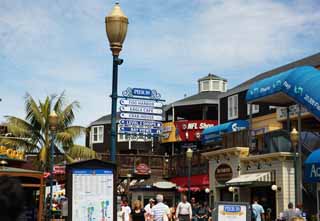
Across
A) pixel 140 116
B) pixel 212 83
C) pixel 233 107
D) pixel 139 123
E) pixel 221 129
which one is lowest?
pixel 139 123

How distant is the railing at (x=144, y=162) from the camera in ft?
149

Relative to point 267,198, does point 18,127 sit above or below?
above

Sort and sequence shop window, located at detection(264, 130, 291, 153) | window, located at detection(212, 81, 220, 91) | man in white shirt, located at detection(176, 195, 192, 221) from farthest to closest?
window, located at detection(212, 81, 220, 91)
shop window, located at detection(264, 130, 291, 153)
man in white shirt, located at detection(176, 195, 192, 221)

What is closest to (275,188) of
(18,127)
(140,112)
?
(140,112)

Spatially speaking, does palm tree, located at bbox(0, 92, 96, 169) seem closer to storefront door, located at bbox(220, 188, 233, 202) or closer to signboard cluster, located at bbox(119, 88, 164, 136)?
storefront door, located at bbox(220, 188, 233, 202)

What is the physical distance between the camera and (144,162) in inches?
1853

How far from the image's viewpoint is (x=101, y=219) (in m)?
11.4

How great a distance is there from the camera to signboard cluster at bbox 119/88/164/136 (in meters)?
13.8

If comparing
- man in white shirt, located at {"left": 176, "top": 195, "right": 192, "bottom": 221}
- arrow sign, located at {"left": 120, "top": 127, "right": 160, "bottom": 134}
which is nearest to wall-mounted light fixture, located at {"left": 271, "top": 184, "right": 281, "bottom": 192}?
man in white shirt, located at {"left": 176, "top": 195, "right": 192, "bottom": 221}

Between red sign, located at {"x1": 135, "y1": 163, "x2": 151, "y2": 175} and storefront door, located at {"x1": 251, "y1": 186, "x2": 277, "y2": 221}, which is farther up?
red sign, located at {"x1": 135, "y1": 163, "x2": 151, "y2": 175}

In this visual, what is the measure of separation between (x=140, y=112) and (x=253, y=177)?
17280 mm

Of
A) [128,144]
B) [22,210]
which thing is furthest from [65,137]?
[22,210]

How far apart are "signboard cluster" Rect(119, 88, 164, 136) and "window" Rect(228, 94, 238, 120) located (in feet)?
96.6

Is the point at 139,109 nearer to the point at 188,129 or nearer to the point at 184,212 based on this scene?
the point at 184,212
